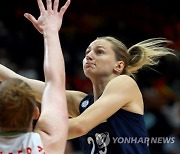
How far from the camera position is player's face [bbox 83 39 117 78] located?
3379mm

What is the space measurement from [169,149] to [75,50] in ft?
8.14

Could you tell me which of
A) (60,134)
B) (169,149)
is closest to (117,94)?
(60,134)

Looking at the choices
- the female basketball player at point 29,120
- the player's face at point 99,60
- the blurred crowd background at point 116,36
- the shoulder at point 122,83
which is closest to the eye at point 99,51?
the player's face at point 99,60

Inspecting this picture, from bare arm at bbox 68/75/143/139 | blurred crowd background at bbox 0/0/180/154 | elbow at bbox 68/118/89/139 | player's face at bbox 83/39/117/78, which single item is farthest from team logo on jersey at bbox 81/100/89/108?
blurred crowd background at bbox 0/0/180/154

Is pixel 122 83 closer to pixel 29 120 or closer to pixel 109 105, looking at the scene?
pixel 109 105

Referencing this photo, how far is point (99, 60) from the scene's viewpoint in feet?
11.2

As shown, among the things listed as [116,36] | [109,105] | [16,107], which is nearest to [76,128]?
[109,105]

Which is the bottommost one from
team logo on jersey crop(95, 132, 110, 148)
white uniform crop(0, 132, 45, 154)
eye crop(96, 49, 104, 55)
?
team logo on jersey crop(95, 132, 110, 148)

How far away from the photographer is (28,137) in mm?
2168

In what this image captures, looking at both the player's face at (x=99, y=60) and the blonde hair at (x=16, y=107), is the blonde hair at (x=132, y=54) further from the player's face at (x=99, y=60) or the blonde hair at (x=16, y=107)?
the blonde hair at (x=16, y=107)

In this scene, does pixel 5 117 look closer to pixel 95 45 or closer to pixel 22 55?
pixel 95 45

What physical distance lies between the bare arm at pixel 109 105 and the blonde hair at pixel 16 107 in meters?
0.69

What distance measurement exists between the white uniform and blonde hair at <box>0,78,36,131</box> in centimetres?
4

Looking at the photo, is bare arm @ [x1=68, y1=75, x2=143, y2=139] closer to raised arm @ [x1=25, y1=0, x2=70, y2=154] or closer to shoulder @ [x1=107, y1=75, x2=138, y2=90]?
shoulder @ [x1=107, y1=75, x2=138, y2=90]
